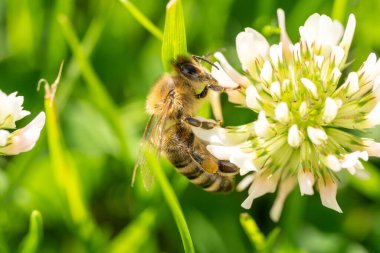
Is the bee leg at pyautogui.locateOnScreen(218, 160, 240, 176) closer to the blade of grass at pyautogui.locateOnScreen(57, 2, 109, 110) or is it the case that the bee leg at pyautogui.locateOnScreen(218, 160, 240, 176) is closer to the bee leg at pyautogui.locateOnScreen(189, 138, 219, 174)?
the bee leg at pyautogui.locateOnScreen(189, 138, 219, 174)

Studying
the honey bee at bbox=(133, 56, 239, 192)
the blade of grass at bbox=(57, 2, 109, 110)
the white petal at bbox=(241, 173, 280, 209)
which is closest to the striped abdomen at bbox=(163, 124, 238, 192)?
the honey bee at bbox=(133, 56, 239, 192)

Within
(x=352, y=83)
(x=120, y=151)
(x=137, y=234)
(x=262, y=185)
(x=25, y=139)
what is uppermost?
(x=25, y=139)

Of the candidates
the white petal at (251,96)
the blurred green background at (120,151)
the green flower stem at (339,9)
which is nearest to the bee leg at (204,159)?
the white petal at (251,96)

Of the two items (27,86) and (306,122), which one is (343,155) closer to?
(306,122)

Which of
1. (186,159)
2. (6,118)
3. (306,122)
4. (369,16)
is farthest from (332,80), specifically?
(369,16)

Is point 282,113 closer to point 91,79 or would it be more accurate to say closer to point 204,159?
point 204,159

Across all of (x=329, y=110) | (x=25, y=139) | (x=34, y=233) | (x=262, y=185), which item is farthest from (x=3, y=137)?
(x=329, y=110)
